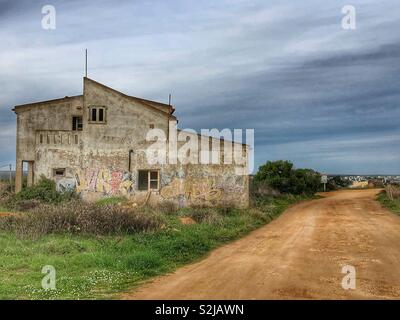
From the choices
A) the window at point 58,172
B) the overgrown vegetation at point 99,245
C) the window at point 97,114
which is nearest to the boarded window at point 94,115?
the window at point 97,114

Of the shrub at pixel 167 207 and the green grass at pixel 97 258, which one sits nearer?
the green grass at pixel 97 258

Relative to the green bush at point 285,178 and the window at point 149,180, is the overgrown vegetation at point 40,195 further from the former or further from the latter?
the green bush at point 285,178

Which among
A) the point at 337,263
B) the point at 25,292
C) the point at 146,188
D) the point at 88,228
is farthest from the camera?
the point at 146,188

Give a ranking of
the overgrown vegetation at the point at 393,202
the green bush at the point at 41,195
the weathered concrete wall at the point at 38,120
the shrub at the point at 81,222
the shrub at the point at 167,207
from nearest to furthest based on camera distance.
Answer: the shrub at the point at 81,222 < the shrub at the point at 167,207 < the green bush at the point at 41,195 < the weathered concrete wall at the point at 38,120 < the overgrown vegetation at the point at 393,202

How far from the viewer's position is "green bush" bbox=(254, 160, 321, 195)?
36.6m

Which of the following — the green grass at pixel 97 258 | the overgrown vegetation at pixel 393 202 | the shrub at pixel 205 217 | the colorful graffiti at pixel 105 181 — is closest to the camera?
the green grass at pixel 97 258

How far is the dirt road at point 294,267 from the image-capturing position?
8.28 m

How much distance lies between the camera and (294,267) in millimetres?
10547

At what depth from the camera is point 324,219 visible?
817 inches

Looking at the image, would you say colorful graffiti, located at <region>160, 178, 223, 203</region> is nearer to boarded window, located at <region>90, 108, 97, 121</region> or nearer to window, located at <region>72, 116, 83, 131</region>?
boarded window, located at <region>90, 108, 97, 121</region>

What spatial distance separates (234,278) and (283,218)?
512 inches

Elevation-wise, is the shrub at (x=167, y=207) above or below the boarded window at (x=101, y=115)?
below

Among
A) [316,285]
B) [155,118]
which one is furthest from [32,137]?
[316,285]
